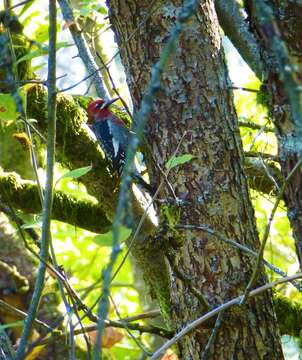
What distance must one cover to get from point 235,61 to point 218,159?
21.4 feet

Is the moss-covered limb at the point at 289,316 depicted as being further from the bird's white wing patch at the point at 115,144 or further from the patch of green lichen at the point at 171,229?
the patch of green lichen at the point at 171,229

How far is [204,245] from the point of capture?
234cm

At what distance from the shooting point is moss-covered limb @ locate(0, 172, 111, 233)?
12.3ft

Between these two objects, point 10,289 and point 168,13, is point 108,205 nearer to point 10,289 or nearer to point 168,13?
point 168,13

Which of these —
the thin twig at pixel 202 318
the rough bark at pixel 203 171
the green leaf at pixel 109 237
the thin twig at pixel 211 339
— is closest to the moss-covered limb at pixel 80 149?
the rough bark at pixel 203 171

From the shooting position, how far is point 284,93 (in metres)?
2.03

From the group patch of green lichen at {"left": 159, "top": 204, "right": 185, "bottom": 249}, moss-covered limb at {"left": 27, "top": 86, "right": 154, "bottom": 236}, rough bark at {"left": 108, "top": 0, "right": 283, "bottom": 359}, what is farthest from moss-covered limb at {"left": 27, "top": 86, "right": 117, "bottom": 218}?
patch of green lichen at {"left": 159, "top": 204, "right": 185, "bottom": 249}

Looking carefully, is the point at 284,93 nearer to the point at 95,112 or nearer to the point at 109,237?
the point at 109,237

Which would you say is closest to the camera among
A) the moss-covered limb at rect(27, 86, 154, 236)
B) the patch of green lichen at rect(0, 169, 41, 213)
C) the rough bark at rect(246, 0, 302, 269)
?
the rough bark at rect(246, 0, 302, 269)

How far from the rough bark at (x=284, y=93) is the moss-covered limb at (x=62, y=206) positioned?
1.81 m

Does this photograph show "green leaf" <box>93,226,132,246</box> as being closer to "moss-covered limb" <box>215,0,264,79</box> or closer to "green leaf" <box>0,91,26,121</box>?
"green leaf" <box>0,91,26,121</box>

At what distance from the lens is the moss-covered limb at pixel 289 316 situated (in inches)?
135

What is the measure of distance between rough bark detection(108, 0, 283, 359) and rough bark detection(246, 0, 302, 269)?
0.93 feet

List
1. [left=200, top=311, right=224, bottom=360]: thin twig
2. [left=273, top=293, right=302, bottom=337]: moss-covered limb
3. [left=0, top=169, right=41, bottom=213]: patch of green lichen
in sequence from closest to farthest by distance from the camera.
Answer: [left=200, top=311, right=224, bottom=360]: thin twig
[left=273, top=293, right=302, bottom=337]: moss-covered limb
[left=0, top=169, right=41, bottom=213]: patch of green lichen
